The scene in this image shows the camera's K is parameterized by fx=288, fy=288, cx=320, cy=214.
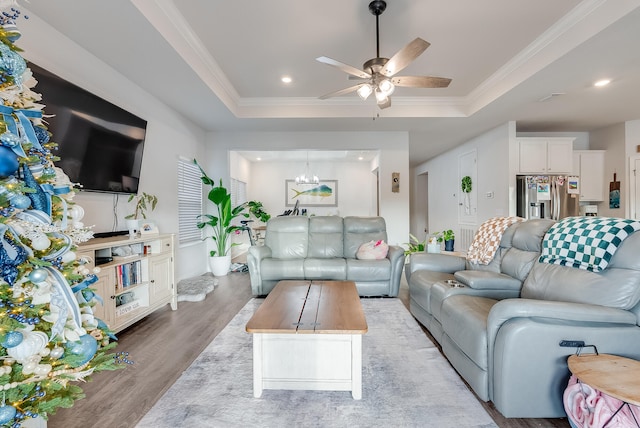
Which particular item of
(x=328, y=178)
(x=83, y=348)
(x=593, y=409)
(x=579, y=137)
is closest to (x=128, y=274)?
(x=83, y=348)

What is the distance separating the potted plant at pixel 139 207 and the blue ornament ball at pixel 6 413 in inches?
83.3

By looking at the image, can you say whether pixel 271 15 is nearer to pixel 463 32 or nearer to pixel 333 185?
pixel 463 32

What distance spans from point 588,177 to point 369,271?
16.0ft

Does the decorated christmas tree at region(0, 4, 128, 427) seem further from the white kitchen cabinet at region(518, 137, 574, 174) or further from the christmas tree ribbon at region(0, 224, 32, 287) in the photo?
the white kitchen cabinet at region(518, 137, 574, 174)

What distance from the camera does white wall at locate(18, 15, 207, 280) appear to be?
92.1 inches

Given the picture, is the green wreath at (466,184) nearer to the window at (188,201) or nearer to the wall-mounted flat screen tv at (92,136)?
the window at (188,201)

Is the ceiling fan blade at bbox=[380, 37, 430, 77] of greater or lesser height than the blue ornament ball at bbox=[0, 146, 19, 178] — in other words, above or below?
above

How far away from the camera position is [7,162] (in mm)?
951

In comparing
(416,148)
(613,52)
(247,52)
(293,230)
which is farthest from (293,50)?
(416,148)

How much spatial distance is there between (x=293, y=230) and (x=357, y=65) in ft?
7.65

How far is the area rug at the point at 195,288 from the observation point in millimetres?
3664

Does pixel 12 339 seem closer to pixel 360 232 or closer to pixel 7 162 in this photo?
pixel 7 162

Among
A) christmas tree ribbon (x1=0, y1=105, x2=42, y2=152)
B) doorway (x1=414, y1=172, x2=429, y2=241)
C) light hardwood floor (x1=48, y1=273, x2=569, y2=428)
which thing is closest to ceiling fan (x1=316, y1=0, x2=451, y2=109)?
christmas tree ribbon (x1=0, y1=105, x2=42, y2=152)

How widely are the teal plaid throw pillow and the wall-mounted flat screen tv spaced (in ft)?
12.4
